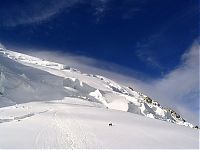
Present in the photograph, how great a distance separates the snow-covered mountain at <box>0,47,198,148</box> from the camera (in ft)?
75.6

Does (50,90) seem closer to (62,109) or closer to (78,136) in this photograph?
(62,109)

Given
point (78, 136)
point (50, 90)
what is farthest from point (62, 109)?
point (50, 90)

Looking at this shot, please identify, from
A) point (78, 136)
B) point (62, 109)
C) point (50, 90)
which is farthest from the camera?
point (50, 90)

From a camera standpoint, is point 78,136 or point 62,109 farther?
point 62,109

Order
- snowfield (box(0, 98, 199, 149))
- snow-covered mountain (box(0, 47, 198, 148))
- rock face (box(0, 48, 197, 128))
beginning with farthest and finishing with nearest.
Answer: rock face (box(0, 48, 197, 128)) → snow-covered mountain (box(0, 47, 198, 148)) → snowfield (box(0, 98, 199, 149))

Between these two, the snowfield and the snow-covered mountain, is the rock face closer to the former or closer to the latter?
the snow-covered mountain

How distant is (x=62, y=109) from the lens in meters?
45.1

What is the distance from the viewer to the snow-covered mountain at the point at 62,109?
2305cm

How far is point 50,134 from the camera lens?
24406 mm

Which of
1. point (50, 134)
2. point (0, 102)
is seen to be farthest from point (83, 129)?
point (0, 102)

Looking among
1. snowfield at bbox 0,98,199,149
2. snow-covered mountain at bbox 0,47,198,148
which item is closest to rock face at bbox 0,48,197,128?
snow-covered mountain at bbox 0,47,198,148

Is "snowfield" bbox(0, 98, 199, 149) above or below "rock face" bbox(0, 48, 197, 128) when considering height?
below

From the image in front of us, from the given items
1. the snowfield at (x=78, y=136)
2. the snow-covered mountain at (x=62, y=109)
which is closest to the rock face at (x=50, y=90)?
the snow-covered mountain at (x=62, y=109)

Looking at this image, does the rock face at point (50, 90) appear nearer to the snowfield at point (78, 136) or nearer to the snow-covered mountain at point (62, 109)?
the snow-covered mountain at point (62, 109)
